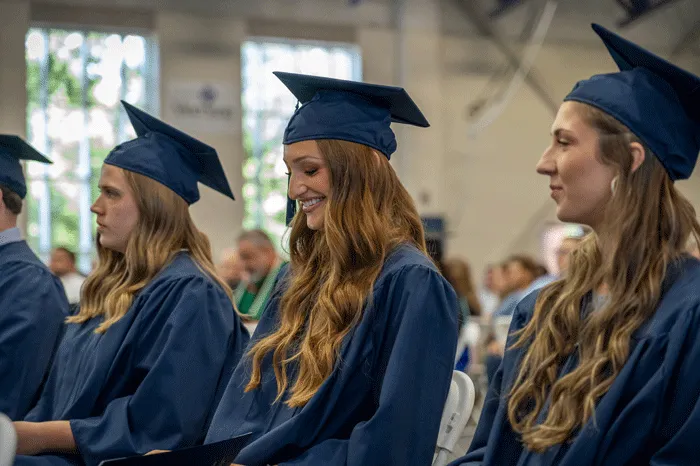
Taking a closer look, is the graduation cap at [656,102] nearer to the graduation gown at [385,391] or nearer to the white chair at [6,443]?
the graduation gown at [385,391]

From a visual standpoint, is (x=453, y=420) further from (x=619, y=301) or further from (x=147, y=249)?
(x=147, y=249)

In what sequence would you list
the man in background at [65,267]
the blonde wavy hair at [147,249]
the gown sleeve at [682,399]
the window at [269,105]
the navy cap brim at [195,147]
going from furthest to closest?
1. the window at [269,105]
2. the man in background at [65,267]
3. the navy cap brim at [195,147]
4. the blonde wavy hair at [147,249]
5. the gown sleeve at [682,399]

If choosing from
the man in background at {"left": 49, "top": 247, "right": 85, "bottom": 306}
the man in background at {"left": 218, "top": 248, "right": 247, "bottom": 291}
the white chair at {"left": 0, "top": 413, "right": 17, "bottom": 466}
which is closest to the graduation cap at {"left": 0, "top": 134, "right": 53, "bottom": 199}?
the white chair at {"left": 0, "top": 413, "right": 17, "bottom": 466}

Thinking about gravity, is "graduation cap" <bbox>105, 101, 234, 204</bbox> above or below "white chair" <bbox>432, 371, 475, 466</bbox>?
above

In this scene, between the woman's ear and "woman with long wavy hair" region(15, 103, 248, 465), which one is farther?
"woman with long wavy hair" region(15, 103, 248, 465)

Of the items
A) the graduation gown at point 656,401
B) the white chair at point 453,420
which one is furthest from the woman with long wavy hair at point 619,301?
the white chair at point 453,420

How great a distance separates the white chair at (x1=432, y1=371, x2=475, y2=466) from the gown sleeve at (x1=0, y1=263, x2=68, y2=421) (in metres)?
1.51

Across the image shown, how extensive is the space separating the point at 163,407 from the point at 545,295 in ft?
4.36

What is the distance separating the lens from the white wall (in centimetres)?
1227

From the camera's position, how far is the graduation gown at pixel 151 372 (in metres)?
2.94

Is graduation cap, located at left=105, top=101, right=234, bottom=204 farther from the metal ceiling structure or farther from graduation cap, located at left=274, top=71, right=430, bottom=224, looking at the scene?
the metal ceiling structure

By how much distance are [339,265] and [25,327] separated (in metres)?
1.42

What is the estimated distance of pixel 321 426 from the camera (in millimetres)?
2330

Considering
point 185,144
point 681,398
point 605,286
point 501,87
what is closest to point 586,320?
point 605,286
